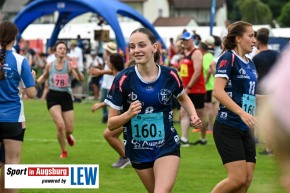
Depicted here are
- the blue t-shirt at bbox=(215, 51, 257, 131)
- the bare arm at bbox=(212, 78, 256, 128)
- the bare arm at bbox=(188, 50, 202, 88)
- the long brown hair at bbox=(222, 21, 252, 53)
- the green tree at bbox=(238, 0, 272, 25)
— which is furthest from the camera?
the green tree at bbox=(238, 0, 272, 25)

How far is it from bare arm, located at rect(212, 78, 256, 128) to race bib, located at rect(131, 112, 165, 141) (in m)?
0.79

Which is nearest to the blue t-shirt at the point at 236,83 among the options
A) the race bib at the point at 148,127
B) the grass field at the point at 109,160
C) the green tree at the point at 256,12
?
the grass field at the point at 109,160

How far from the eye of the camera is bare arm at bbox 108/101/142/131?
5969mm

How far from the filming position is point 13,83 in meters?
7.56

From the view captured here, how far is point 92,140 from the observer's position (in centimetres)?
1656

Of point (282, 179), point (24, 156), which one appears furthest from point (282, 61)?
point (24, 156)

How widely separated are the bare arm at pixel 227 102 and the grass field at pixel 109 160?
574 millimetres

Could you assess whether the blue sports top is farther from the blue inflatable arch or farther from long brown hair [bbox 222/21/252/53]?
the blue inflatable arch

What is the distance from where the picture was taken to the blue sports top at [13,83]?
747 cm

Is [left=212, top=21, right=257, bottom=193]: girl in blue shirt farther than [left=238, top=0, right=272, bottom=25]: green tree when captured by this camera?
No

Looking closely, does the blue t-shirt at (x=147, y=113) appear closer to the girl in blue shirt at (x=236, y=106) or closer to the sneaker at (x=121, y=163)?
the girl in blue shirt at (x=236, y=106)

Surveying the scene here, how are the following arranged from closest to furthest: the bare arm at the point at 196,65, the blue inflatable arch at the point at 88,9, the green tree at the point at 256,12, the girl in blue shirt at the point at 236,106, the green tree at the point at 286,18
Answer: the girl in blue shirt at the point at 236,106 → the bare arm at the point at 196,65 → the blue inflatable arch at the point at 88,9 → the green tree at the point at 286,18 → the green tree at the point at 256,12

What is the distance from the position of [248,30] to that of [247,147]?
1.15m

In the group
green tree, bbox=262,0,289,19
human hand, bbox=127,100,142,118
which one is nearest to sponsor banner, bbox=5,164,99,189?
human hand, bbox=127,100,142,118
